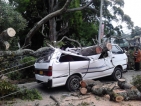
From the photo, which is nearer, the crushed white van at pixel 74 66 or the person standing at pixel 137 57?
the crushed white van at pixel 74 66

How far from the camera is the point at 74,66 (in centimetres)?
755

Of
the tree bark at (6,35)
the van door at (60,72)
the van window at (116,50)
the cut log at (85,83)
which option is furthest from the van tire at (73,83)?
the tree bark at (6,35)

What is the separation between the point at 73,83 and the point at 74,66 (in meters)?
0.74

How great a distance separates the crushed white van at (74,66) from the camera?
706cm

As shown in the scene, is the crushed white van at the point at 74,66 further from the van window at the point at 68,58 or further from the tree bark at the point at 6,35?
the tree bark at the point at 6,35

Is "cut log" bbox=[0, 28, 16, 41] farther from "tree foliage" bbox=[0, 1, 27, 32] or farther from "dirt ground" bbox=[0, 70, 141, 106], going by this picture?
"tree foliage" bbox=[0, 1, 27, 32]

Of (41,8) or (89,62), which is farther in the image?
(41,8)

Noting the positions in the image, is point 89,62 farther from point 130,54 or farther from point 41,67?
point 130,54

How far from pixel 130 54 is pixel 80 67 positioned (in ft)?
21.8

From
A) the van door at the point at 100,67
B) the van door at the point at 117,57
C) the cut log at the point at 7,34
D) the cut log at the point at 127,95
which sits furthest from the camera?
the van door at the point at 117,57

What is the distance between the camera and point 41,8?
18266 mm

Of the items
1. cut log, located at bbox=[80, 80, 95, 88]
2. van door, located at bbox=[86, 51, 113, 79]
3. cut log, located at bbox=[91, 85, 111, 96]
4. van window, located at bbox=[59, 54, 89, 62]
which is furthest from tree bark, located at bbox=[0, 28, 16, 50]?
van door, located at bbox=[86, 51, 113, 79]

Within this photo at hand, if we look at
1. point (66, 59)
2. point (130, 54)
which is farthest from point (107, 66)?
point (130, 54)

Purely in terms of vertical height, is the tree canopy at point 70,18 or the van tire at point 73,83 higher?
the tree canopy at point 70,18
